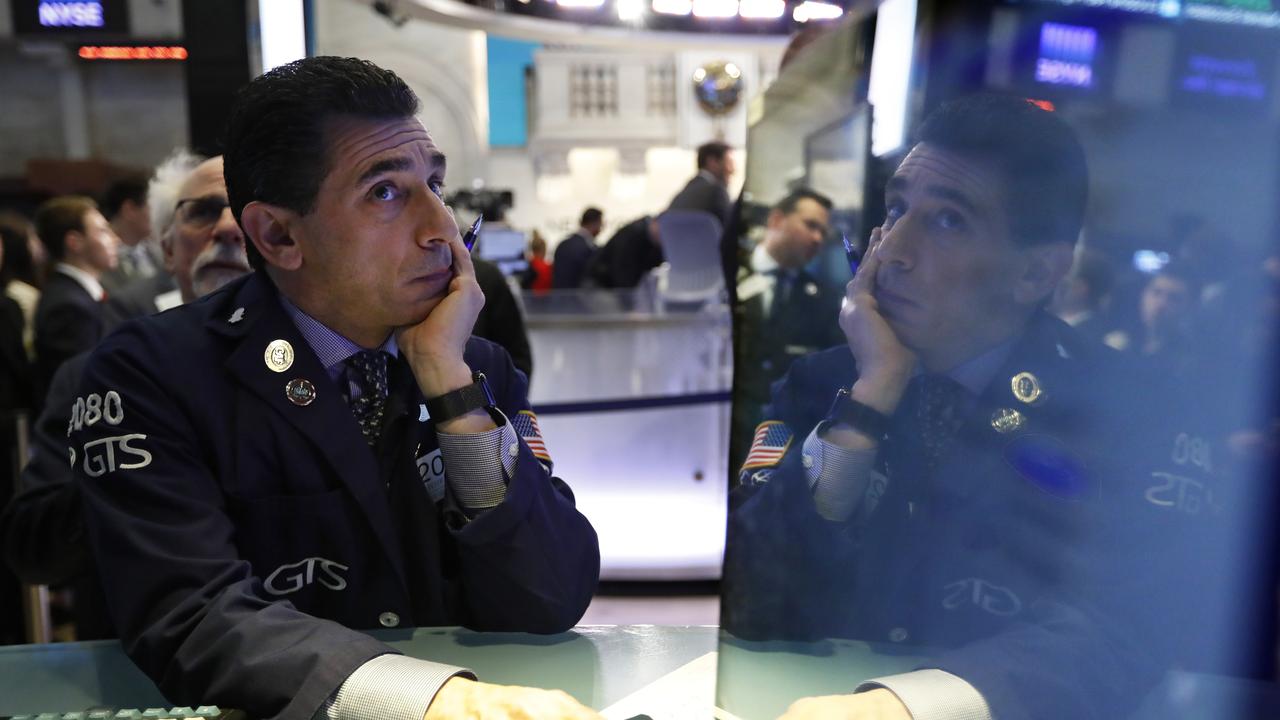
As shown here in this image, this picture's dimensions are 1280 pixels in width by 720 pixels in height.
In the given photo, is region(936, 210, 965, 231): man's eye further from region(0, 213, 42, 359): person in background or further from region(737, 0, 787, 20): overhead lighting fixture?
region(0, 213, 42, 359): person in background

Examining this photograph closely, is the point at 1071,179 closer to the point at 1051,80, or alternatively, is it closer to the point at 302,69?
the point at 1051,80

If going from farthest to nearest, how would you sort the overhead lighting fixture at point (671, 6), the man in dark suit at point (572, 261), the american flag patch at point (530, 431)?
the man in dark suit at point (572, 261) < the overhead lighting fixture at point (671, 6) < the american flag patch at point (530, 431)

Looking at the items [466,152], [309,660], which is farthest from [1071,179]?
[466,152]

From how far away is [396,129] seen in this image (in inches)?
41.8

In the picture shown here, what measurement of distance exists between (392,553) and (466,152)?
16.1 metres

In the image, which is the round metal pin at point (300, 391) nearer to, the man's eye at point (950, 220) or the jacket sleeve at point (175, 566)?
the jacket sleeve at point (175, 566)

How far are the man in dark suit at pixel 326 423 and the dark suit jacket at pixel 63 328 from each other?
2287 mm

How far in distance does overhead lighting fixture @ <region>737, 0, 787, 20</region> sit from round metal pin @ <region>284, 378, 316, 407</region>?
2.01 feet

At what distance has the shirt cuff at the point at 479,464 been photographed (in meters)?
1.06

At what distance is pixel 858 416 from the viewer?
59cm

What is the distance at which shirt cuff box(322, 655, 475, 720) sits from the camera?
2.56ft

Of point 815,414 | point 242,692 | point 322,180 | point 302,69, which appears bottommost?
point 242,692

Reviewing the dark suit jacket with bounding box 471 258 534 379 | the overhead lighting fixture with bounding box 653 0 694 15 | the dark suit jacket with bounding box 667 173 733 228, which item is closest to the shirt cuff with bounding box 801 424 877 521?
the overhead lighting fixture with bounding box 653 0 694 15

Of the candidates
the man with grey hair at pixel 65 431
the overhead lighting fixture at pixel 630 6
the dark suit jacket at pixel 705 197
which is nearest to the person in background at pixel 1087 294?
the man with grey hair at pixel 65 431
